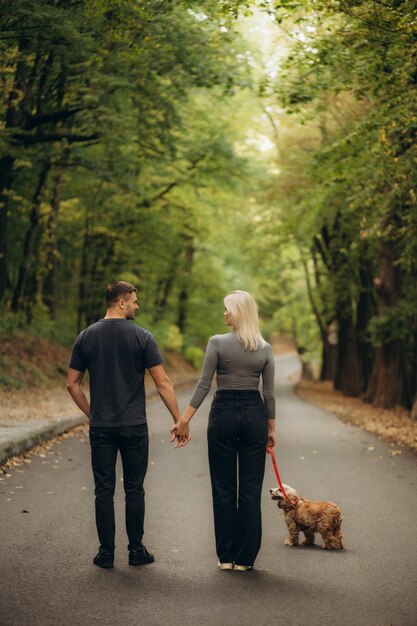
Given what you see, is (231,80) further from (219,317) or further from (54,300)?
(219,317)

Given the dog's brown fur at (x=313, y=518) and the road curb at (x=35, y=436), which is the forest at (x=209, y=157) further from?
the dog's brown fur at (x=313, y=518)

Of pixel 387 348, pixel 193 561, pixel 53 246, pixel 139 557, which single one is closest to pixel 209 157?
pixel 53 246

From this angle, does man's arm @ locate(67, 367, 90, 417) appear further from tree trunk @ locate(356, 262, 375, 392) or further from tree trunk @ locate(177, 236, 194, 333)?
tree trunk @ locate(177, 236, 194, 333)

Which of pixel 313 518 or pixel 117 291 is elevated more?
pixel 117 291

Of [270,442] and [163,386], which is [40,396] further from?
[270,442]

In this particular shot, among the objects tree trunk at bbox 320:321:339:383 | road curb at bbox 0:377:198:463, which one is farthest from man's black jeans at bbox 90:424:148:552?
tree trunk at bbox 320:321:339:383

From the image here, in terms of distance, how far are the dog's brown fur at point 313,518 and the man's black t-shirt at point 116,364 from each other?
1.51 m

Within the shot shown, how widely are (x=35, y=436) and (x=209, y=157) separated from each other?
55.2ft

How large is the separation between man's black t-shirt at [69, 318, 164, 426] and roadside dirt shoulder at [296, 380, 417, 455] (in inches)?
325

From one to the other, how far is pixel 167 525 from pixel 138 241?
23.2 metres

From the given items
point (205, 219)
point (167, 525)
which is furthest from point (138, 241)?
point (167, 525)

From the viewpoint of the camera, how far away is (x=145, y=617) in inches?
189

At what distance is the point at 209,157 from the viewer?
90.6 ft

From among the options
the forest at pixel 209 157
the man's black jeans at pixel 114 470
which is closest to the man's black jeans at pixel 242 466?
the man's black jeans at pixel 114 470
